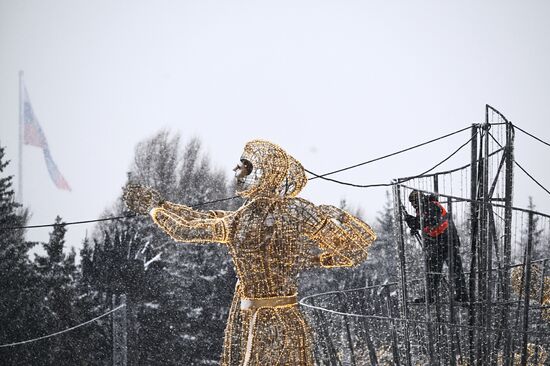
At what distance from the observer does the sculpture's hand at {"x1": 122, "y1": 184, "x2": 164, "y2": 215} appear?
18.9 feet

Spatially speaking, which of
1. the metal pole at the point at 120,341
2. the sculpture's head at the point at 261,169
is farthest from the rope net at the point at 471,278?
the metal pole at the point at 120,341

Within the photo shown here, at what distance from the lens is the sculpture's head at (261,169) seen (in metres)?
5.66

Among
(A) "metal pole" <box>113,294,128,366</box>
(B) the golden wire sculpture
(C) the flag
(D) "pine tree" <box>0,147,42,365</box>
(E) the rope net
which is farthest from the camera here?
(C) the flag

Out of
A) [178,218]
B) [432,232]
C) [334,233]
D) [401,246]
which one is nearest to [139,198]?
[178,218]

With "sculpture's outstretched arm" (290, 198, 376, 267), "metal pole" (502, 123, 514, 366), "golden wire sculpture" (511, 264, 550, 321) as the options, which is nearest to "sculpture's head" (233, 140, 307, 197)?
"sculpture's outstretched arm" (290, 198, 376, 267)

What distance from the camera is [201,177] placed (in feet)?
73.4

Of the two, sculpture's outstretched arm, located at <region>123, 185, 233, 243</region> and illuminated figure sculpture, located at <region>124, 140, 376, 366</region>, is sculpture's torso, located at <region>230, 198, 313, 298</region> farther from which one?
sculpture's outstretched arm, located at <region>123, 185, 233, 243</region>

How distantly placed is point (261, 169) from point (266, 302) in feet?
3.18

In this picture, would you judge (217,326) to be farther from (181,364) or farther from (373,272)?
(373,272)

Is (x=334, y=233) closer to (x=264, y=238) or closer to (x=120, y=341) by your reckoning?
(x=264, y=238)

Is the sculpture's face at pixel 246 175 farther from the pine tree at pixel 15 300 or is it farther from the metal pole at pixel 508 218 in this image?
the pine tree at pixel 15 300

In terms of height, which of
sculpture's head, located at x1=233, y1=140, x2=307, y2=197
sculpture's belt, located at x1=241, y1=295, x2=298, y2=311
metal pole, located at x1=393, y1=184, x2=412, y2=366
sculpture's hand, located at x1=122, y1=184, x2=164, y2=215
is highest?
sculpture's head, located at x1=233, y1=140, x2=307, y2=197

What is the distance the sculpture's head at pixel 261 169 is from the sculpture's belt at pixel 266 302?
77 cm

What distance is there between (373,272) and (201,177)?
5.83 m
